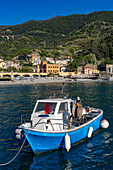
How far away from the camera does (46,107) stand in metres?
14.4

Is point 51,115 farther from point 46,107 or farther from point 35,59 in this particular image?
point 35,59

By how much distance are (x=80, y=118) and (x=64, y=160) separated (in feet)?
14.5

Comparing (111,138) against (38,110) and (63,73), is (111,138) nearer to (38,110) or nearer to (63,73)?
(38,110)

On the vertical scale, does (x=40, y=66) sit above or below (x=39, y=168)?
above

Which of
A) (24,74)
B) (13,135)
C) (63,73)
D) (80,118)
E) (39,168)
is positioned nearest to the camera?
(39,168)

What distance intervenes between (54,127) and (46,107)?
194cm

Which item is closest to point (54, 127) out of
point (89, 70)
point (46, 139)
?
point (46, 139)

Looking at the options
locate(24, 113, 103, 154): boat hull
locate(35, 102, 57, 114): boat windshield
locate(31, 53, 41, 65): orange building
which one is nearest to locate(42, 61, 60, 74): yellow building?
locate(31, 53, 41, 65): orange building

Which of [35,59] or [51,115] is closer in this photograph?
[51,115]

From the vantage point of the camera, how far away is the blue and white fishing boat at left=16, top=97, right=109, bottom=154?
11961 mm

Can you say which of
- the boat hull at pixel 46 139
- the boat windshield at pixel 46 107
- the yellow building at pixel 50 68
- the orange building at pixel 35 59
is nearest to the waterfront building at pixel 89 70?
the yellow building at pixel 50 68

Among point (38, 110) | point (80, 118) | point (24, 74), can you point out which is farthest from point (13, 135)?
point (24, 74)

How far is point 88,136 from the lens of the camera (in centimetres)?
1459

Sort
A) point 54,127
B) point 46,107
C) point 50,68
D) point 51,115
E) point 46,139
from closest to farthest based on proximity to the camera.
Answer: point 46,139 → point 54,127 → point 51,115 → point 46,107 → point 50,68
